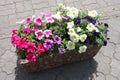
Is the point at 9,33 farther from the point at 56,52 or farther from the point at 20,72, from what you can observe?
the point at 56,52

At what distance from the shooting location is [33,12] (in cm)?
462

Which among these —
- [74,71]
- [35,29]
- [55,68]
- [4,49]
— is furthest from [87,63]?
[4,49]

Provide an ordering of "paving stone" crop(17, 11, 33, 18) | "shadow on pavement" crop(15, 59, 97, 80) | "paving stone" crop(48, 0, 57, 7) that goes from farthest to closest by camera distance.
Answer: "paving stone" crop(48, 0, 57, 7), "paving stone" crop(17, 11, 33, 18), "shadow on pavement" crop(15, 59, 97, 80)

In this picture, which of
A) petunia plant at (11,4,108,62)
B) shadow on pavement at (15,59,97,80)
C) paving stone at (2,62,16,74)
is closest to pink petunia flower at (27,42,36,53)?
petunia plant at (11,4,108,62)

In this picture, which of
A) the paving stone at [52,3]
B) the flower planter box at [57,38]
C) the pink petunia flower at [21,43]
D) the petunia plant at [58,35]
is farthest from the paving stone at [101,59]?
the paving stone at [52,3]

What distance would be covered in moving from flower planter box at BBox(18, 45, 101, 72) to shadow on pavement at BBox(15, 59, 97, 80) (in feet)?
0.32

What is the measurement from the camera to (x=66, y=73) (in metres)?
3.64

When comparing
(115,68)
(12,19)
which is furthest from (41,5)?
(115,68)

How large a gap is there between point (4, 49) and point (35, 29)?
3.38ft

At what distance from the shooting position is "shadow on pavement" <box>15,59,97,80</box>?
358 cm

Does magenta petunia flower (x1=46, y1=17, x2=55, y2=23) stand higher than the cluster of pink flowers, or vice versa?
magenta petunia flower (x1=46, y1=17, x2=55, y2=23)

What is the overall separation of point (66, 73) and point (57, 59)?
14.2 inches

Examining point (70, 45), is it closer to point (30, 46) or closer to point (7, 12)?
point (30, 46)

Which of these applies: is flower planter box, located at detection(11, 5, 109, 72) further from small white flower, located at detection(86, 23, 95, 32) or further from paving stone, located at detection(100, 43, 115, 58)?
paving stone, located at detection(100, 43, 115, 58)
